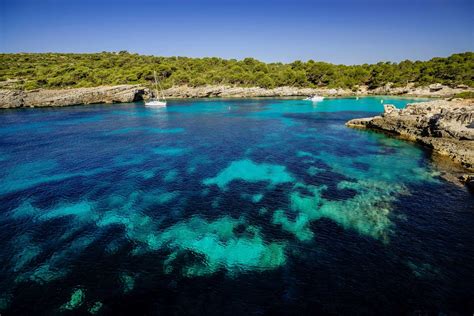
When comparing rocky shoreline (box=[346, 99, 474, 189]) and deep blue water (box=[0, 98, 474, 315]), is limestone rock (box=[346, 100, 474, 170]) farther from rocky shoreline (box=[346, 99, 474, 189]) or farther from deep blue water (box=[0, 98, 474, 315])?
deep blue water (box=[0, 98, 474, 315])

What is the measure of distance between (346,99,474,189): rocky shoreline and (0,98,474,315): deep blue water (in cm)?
296

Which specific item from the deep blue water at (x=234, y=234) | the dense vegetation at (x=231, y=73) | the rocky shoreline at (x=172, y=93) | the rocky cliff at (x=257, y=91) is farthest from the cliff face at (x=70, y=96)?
the deep blue water at (x=234, y=234)

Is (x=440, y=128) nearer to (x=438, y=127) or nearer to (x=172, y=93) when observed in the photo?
(x=438, y=127)

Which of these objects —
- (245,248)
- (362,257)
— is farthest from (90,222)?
(362,257)

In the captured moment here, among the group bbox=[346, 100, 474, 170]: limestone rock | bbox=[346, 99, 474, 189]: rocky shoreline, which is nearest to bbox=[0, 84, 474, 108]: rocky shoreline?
bbox=[346, 100, 474, 170]: limestone rock

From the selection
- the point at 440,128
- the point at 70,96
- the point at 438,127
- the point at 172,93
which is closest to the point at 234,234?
the point at 440,128

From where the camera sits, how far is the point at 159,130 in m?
58.8

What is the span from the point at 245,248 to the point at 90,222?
1302 centimetres

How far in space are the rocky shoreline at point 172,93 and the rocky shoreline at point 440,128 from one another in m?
79.8

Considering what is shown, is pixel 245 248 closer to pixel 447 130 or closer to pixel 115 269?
pixel 115 269

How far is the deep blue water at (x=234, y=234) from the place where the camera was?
14094mm

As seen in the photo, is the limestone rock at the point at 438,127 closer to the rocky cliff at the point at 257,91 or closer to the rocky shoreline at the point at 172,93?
the rocky shoreline at the point at 172,93

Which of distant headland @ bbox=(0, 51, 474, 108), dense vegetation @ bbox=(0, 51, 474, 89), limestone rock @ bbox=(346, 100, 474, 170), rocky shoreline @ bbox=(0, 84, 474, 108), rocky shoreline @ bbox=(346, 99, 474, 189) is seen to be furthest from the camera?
dense vegetation @ bbox=(0, 51, 474, 89)

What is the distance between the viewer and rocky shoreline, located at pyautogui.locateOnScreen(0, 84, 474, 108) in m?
101
